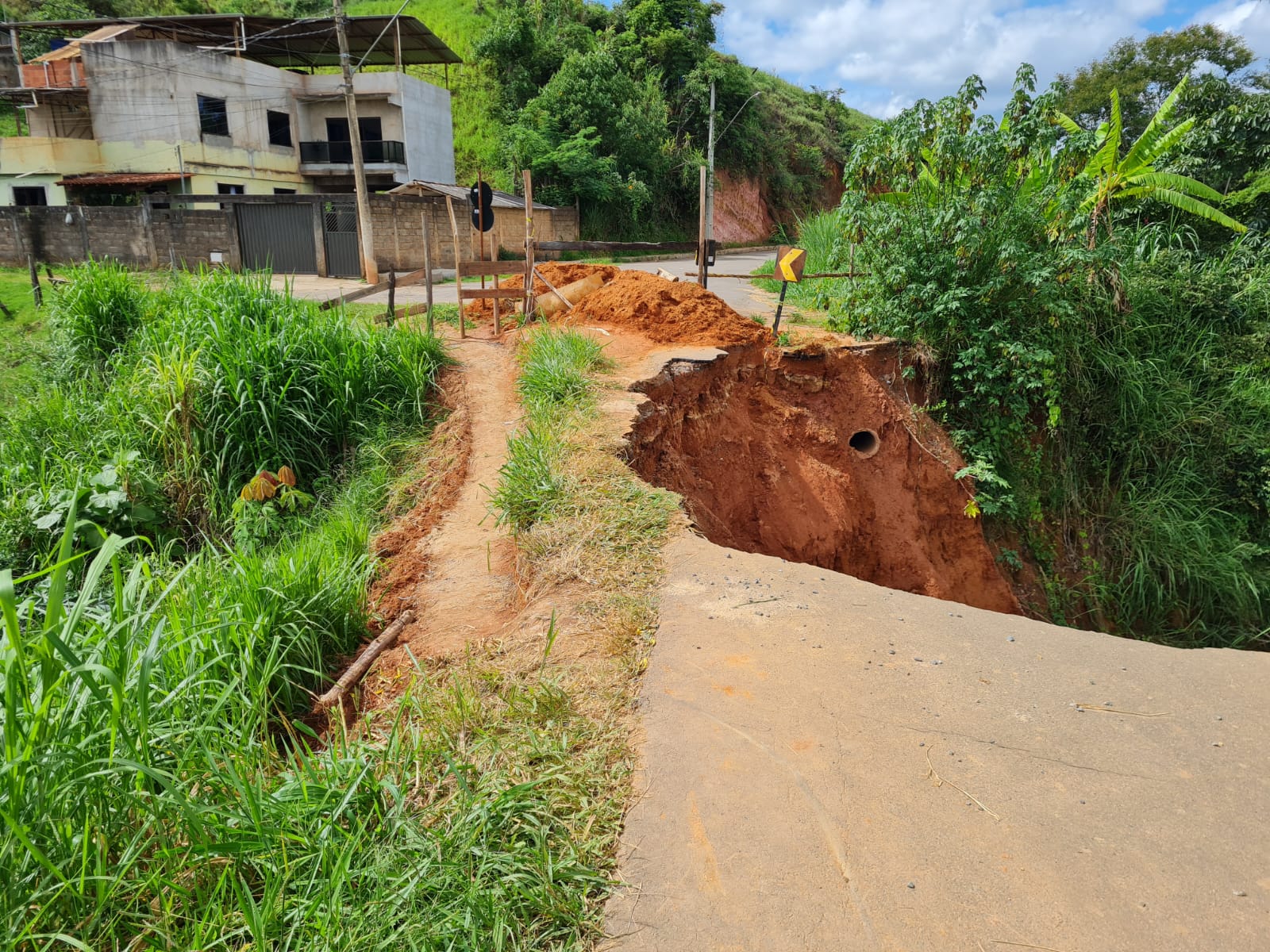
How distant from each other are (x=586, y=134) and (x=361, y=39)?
7821 mm

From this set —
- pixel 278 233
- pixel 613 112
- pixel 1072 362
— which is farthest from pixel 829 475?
pixel 613 112

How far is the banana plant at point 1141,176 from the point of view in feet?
28.2

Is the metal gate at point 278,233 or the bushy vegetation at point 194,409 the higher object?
the metal gate at point 278,233

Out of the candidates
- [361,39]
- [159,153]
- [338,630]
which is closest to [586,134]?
[361,39]

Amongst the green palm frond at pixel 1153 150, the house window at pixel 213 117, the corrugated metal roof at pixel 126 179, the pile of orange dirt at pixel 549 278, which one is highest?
the house window at pixel 213 117

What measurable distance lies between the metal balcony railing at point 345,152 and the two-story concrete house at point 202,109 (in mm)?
38

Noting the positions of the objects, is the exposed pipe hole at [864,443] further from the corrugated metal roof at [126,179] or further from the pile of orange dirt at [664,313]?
the corrugated metal roof at [126,179]

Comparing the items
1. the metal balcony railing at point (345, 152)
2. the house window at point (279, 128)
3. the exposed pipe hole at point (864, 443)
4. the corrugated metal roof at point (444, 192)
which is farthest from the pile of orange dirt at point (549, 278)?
the house window at point (279, 128)

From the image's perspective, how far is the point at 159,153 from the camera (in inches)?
879

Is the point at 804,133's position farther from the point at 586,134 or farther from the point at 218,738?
the point at 218,738

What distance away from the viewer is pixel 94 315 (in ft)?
25.0

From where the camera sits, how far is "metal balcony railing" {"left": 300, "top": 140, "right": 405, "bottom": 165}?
25625 millimetres

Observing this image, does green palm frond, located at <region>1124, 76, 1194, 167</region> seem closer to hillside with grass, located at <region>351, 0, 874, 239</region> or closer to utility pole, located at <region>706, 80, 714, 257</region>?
utility pole, located at <region>706, 80, 714, 257</region>

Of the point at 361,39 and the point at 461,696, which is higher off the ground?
the point at 361,39
